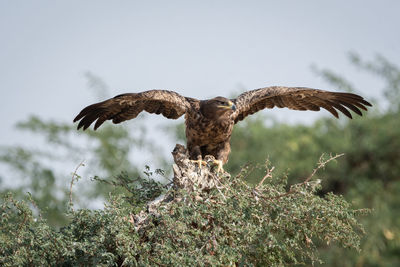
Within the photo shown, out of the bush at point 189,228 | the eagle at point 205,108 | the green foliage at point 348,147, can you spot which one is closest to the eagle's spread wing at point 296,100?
the eagle at point 205,108

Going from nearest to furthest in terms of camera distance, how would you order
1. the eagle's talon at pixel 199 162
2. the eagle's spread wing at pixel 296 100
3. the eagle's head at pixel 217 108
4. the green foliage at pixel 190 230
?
the green foliage at pixel 190 230 → the eagle's talon at pixel 199 162 → the eagle's head at pixel 217 108 → the eagle's spread wing at pixel 296 100

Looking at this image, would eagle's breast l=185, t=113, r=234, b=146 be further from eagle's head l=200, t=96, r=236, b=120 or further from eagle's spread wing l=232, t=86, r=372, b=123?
eagle's spread wing l=232, t=86, r=372, b=123

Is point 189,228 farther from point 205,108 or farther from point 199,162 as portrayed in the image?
point 205,108

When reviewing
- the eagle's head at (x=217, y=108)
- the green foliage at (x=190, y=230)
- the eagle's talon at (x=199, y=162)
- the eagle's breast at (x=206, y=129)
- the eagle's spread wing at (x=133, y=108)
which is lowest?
the green foliage at (x=190, y=230)

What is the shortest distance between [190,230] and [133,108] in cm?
285

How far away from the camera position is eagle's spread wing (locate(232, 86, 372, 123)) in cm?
768

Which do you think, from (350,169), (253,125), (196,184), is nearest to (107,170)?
(253,125)

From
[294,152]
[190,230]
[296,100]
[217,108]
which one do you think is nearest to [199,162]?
[217,108]

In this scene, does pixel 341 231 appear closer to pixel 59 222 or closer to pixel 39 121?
pixel 59 222

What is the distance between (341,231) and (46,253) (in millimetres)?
2815

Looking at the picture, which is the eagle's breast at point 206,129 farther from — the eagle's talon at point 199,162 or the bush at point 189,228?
the bush at point 189,228

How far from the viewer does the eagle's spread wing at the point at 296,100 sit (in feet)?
25.2

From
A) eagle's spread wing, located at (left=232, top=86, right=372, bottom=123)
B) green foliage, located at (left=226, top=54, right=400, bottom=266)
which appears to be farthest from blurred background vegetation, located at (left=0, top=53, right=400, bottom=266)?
eagle's spread wing, located at (left=232, top=86, right=372, bottom=123)

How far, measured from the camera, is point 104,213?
5.32m
